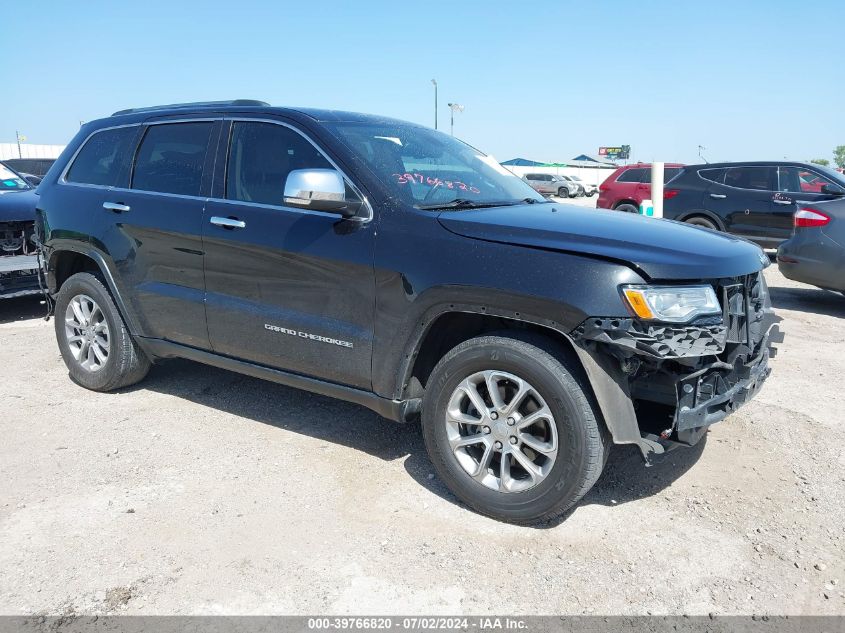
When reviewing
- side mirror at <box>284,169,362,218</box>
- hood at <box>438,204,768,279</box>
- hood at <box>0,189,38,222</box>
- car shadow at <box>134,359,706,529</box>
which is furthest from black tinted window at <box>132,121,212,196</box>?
hood at <box>0,189,38,222</box>

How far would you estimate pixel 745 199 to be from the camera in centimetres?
1124

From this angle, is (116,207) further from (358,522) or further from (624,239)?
(624,239)

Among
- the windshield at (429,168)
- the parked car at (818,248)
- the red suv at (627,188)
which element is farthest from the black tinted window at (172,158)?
the red suv at (627,188)

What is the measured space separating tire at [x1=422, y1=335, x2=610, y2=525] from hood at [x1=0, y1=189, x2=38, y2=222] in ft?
19.3

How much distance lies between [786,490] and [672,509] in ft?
2.24

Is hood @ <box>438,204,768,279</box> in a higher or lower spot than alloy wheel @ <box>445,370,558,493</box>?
higher

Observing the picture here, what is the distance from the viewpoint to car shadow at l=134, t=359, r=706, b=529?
12.2 feet

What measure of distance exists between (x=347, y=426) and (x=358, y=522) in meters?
1.20

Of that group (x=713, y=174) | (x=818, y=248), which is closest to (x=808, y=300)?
(x=818, y=248)

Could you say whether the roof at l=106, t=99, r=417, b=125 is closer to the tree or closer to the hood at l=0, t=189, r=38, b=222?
the hood at l=0, t=189, r=38, b=222

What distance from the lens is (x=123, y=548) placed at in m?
3.12

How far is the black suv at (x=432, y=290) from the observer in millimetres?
3010

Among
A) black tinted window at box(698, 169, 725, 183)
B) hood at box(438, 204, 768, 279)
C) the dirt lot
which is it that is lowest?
the dirt lot

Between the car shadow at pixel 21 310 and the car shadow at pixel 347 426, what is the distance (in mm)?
2968
